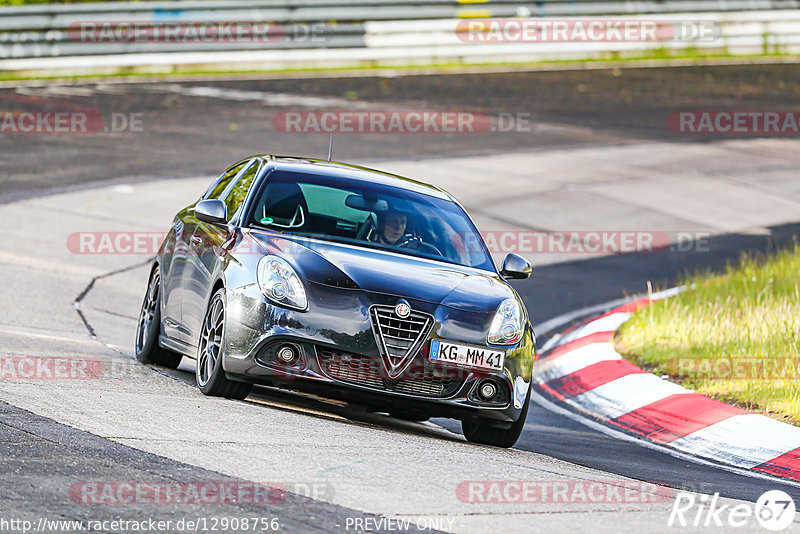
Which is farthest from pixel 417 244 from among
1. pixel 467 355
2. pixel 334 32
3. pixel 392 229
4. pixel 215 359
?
pixel 334 32

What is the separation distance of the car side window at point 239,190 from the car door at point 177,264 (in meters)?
0.20

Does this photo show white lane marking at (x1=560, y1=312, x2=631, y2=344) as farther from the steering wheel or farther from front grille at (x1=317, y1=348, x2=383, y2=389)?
front grille at (x1=317, y1=348, x2=383, y2=389)

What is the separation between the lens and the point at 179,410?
7.05 metres

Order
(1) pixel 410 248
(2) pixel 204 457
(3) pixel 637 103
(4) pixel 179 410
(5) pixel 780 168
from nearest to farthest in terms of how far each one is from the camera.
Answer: (2) pixel 204 457 → (4) pixel 179 410 → (1) pixel 410 248 → (5) pixel 780 168 → (3) pixel 637 103

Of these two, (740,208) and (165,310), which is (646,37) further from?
(165,310)

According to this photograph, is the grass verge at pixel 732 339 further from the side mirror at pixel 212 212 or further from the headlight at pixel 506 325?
the side mirror at pixel 212 212

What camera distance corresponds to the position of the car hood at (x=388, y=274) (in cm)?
731

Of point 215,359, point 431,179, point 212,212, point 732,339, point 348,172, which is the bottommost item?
point 732,339

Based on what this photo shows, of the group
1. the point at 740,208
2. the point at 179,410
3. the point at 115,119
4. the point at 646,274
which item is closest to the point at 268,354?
the point at 179,410

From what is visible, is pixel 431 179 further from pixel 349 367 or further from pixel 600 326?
pixel 349 367

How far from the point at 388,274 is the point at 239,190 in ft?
5.80

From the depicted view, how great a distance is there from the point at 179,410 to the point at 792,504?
3.15 m

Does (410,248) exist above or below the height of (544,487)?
above

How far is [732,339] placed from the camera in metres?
10.1
